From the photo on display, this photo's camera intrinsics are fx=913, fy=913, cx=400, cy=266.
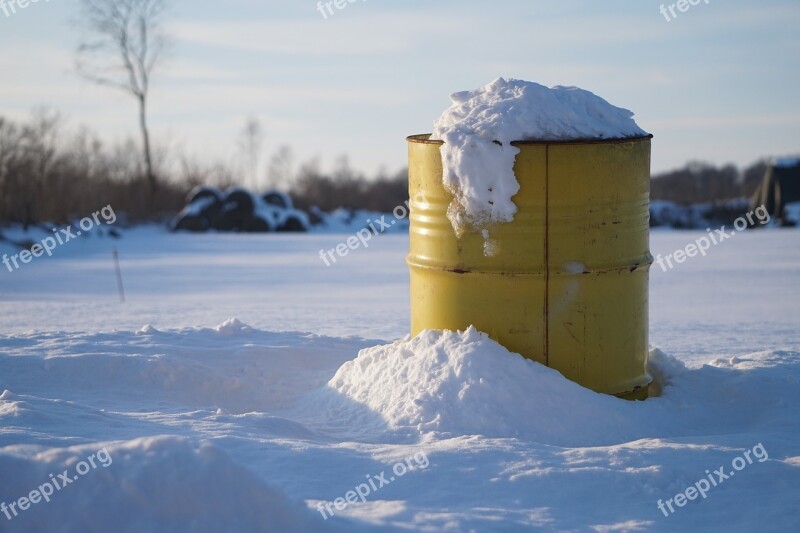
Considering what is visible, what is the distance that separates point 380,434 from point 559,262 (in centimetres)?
145

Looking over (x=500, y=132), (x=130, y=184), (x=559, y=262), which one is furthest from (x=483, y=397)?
(x=130, y=184)

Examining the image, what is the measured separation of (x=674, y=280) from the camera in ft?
41.7

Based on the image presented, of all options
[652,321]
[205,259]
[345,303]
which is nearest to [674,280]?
[652,321]

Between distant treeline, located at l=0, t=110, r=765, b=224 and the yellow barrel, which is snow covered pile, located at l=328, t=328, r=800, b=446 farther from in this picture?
distant treeline, located at l=0, t=110, r=765, b=224

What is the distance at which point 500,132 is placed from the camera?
540 centimetres

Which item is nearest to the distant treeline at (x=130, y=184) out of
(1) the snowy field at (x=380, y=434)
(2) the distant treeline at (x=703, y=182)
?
(2) the distant treeline at (x=703, y=182)

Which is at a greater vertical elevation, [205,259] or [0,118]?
[0,118]

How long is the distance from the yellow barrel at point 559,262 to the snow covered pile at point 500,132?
0.26 feet

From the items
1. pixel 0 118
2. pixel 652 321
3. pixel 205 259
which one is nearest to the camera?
pixel 652 321

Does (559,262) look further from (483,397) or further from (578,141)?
(483,397)

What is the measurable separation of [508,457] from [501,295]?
1.21m

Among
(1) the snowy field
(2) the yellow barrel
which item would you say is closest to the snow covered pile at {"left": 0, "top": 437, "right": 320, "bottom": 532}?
(1) the snowy field

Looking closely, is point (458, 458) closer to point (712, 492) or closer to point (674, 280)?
point (712, 492)

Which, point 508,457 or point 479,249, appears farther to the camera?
point 479,249
